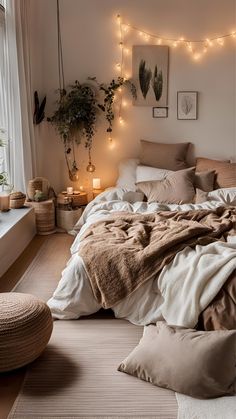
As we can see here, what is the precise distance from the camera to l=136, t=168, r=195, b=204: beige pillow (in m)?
3.92

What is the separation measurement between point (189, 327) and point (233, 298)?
0.29 metres

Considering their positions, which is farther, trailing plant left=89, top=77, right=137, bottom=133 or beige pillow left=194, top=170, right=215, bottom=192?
trailing plant left=89, top=77, right=137, bottom=133

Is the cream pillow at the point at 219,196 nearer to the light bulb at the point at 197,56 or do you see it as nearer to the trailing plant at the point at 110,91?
the trailing plant at the point at 110,91

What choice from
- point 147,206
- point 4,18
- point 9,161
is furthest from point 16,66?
point 147,206

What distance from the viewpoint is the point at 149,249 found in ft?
8.43

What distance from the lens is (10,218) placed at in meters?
3.68

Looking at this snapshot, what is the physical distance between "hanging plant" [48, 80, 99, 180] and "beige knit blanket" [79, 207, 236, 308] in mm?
1719

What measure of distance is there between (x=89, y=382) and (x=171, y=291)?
0.70 meters

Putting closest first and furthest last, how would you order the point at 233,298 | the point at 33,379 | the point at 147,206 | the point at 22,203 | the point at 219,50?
the point at 33,379 < the point at 233,298 < the point at 147,206 < the point at 22,203 < the point at 219,50

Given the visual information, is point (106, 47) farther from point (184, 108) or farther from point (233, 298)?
point (233, 298)

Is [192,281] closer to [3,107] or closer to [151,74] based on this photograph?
[3,107]

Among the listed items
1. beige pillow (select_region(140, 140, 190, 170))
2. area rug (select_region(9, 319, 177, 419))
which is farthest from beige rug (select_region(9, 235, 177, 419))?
beige pillow (select_region(140, 140, 190, 170))

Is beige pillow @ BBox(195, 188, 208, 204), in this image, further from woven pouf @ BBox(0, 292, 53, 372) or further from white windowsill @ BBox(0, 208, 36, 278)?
woven pouf @ BBox(0, 292, 53, 372)

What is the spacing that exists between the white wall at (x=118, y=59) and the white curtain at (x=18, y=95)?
31cm
